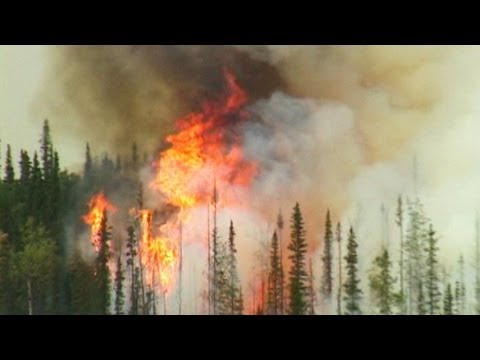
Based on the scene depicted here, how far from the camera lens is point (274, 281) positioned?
9.98 ft

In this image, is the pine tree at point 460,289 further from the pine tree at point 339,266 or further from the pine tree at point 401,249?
the pine tree at point 339,266

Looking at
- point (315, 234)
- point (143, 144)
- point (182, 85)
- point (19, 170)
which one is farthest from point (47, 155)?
point (315, 234)

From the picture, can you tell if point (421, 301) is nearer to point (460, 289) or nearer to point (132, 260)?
point (460, 289)

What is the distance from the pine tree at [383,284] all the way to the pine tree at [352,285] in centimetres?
7

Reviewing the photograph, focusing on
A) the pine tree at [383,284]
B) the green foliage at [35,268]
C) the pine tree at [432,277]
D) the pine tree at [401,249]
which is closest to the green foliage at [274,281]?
the pine tree at [383,284]

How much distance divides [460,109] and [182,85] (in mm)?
1158

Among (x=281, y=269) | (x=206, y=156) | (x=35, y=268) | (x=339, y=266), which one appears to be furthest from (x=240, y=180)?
(x=35, y=268)

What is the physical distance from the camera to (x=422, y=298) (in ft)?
9.95

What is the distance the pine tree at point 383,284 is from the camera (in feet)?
9.91

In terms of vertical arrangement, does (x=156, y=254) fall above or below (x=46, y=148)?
below

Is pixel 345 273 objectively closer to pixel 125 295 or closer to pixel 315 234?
pixel 315 234

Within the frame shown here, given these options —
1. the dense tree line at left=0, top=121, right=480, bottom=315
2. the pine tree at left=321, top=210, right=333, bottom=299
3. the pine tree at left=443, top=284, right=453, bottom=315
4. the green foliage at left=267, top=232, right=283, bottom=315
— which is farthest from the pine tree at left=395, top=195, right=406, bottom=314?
the green foliage at left=267, top=232, right=283, bottom=315

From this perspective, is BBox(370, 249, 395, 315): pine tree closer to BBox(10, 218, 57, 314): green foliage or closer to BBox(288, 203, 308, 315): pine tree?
BBox(288, 203, 308, 315): pine tree

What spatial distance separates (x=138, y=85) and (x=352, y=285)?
3.99ft
